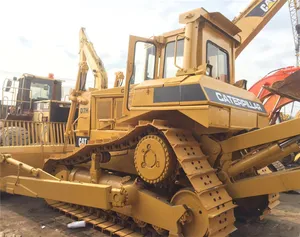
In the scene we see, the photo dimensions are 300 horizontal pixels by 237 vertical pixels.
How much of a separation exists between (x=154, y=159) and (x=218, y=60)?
79.9 inches

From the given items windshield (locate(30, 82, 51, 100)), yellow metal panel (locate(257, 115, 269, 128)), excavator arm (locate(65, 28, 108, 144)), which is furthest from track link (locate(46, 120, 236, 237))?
windshield (locate(30, 82, 51, 100))

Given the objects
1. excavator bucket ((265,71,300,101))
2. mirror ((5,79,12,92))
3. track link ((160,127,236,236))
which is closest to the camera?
track link ((160,127,236,236))

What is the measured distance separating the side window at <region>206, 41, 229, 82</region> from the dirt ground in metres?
2.46

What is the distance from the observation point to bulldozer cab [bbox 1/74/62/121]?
27.4 feet

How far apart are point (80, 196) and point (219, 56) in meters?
3.04

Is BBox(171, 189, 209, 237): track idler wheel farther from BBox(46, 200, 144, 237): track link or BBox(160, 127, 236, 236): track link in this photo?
BBox(46, 200, 144, 237): track link

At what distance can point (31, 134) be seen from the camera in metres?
6.14

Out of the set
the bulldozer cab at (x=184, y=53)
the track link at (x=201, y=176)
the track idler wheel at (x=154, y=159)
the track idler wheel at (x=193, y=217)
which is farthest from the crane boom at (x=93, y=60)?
the track idler wheel at (x=193, y=217)

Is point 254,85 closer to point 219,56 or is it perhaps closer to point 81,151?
point 219,56

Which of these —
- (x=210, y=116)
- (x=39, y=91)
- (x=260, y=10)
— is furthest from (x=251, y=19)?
(x=39, y=91)

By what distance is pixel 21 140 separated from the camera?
593cm

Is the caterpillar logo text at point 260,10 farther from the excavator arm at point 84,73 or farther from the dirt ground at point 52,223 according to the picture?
the dirt ground at point 52,223

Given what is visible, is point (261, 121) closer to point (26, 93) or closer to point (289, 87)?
point (289, 87)

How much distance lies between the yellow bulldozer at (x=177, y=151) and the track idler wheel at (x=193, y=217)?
0.01 metres
